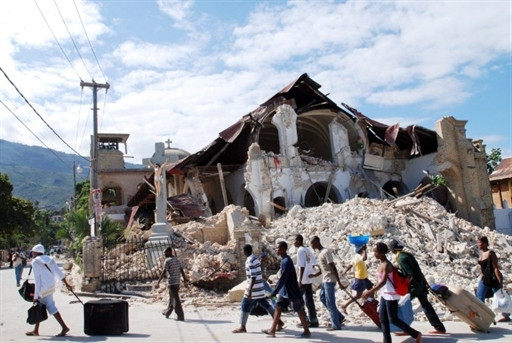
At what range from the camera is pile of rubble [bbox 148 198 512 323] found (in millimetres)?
13438

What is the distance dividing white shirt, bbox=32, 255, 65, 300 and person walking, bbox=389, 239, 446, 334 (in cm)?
539

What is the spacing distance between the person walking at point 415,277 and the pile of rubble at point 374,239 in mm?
3440

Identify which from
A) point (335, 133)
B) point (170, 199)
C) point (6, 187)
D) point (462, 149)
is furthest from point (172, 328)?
point (6, 187)

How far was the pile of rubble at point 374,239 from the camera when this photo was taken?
13.4 metres

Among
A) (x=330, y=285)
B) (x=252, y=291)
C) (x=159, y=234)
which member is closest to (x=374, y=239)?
(x=159, y=234)

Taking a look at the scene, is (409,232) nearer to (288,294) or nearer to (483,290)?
(483,290)

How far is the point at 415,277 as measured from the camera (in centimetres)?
679

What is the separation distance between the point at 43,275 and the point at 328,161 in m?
20.7

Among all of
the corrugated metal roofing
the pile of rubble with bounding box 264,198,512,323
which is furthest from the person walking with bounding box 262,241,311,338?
the corrugated metal roofing

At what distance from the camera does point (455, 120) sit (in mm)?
25719

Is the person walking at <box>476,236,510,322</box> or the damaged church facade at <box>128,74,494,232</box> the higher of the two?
the damaged church facade at <box>128,74,494,232</box>

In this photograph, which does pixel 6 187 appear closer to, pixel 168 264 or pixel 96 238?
pixel 96 238

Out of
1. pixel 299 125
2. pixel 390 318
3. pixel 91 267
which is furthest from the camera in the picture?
pixel 299 125

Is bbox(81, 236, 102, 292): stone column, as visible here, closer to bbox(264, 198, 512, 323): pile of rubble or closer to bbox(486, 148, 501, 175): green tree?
bbox(264, 198, 512, 323): pile of rubble
